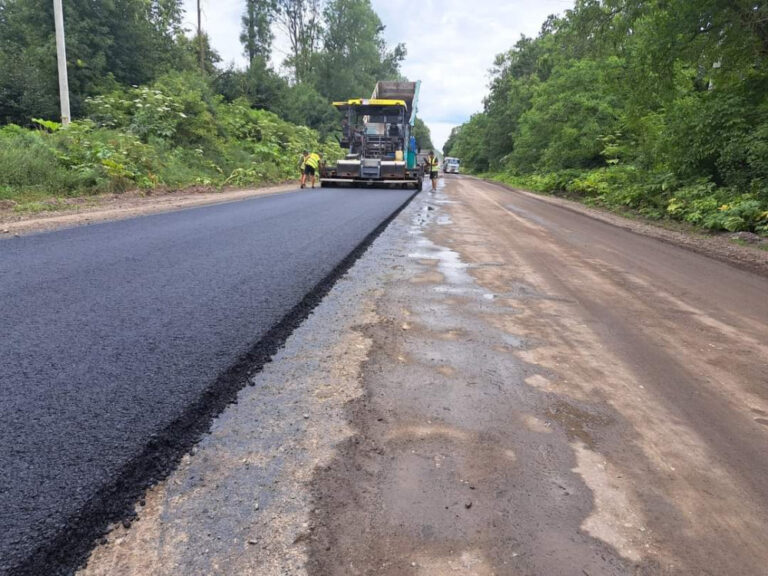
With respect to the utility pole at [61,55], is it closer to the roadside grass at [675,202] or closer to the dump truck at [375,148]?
the dump truck at [375,148]

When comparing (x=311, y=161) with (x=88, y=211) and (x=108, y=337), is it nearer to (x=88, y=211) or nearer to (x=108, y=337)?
(x=88, y=211)

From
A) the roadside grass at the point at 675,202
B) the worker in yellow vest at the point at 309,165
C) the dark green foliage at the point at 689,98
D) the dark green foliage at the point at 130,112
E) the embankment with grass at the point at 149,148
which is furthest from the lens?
the worker in yellow vest at the point at 309,165

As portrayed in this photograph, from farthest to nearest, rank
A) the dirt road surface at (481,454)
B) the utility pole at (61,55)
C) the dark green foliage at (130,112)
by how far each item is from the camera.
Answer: the utility pole at (61,55) → the dark green foliage at (130,112) → the dirt road surface at (481,454)

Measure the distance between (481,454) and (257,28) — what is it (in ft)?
162

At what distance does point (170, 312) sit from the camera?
348 centimetres

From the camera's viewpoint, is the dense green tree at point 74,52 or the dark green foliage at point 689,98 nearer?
the dark green foliage at point 689,98

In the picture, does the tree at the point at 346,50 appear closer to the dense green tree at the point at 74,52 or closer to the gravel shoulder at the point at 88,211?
the dense green tree at the point at 74,52

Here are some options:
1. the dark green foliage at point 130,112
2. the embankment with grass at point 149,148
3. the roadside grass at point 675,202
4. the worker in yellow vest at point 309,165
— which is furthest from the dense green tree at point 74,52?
the roadside grass at point 675,202

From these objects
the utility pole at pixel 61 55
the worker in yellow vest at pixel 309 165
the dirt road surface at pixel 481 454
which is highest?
the utility pole at pixel 61 55

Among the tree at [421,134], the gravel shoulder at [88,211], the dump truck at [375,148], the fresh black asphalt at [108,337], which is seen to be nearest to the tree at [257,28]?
the tree at [421,134]

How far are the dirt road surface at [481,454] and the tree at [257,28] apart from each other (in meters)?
45.4

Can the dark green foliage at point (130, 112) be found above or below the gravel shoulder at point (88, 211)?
above

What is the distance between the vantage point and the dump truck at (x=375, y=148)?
726 inches

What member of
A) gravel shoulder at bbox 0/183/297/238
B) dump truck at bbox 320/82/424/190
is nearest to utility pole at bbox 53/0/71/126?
gravel shoulder at bbox 0/183/297/238
